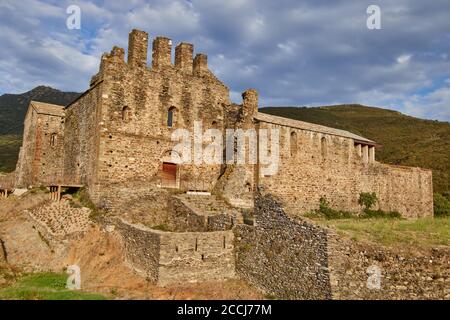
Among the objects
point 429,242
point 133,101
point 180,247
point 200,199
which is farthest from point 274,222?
point 133,101

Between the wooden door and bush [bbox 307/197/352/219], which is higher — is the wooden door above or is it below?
above

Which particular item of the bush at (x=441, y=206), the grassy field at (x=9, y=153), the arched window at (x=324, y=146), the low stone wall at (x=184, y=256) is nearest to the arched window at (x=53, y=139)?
the low stone wall at (x=184, y=256)

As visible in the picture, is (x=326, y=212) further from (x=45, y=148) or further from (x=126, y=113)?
(x=45, y=148)

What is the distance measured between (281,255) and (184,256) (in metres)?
4.04

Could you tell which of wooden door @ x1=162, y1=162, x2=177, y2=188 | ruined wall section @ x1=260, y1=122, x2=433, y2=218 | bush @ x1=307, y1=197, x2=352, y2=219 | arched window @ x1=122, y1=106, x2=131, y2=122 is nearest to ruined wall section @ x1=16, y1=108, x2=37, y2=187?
arched window @ x1=122, y1=106, x2=131, y2=122

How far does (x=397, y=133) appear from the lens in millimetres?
74562

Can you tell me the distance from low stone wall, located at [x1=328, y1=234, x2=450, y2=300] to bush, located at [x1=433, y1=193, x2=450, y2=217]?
2809cm

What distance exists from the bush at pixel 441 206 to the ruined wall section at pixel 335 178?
4.58 ft

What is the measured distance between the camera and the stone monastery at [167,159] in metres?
20.0

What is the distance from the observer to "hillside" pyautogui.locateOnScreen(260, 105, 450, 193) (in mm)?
50375

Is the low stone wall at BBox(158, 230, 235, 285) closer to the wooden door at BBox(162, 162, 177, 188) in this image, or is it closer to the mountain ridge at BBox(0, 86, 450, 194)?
the wooden door at BBox(162, 162, 177, 188)

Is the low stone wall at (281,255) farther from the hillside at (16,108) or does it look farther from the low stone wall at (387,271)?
the hillside at (16,108)
